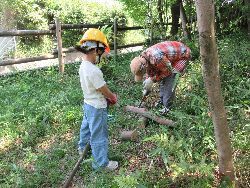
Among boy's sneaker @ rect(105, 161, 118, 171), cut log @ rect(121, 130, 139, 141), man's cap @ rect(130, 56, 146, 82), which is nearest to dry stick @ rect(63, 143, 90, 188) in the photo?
boy's sneaker @ rect(105, 161, 118, 171)

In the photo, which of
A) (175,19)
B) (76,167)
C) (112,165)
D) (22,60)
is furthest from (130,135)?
(175,19)

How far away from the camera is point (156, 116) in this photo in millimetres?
4848

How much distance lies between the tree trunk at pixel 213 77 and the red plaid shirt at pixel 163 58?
1.91 m

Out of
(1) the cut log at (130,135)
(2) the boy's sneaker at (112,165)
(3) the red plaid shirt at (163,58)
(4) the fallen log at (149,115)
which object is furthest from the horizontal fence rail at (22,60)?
(2) the boy's sneaker at (112,165)

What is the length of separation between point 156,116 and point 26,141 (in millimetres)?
1875

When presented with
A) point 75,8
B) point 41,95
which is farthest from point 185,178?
point 75,8

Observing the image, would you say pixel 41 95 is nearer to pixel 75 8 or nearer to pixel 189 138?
pixel 189 138

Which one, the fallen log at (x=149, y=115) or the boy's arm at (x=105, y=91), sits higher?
the boy's arm at (x=105, y=91)

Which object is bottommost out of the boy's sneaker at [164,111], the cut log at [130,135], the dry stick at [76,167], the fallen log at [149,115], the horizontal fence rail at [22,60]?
the dry stick at [76,167]

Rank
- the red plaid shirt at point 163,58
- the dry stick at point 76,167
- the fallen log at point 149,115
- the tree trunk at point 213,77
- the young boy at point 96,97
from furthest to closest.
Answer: the red plaid shirt at point 163,58 < the fallen log at point 149,115 < the young boy at point 96,97 < the dry stick at point 76,167 < the tree trunk at point 213,77

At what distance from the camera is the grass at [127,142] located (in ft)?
11.7

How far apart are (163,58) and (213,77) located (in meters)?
1.97

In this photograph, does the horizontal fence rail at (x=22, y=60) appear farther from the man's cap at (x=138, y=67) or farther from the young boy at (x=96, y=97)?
the young boy at (x=96, y=97)

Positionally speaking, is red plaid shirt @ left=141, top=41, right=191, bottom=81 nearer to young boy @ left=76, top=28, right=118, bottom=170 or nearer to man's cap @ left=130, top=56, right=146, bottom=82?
man's cap @ left=130, top=56, right=146, bottom=82
